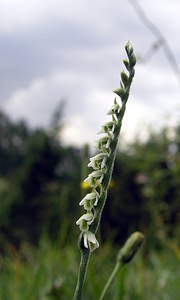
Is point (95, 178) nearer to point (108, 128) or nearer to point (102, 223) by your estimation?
point (108, 128)


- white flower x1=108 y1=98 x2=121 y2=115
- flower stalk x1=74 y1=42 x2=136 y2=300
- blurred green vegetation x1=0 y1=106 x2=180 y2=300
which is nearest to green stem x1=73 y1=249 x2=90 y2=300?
flower stalk x1=74 y1=42 x2=136 y2=300

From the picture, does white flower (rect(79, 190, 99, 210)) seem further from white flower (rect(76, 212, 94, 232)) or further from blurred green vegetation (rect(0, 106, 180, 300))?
blurred green vegetation (rect(0, 106, 180, 300))

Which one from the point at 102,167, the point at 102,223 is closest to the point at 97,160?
the point at 102,167

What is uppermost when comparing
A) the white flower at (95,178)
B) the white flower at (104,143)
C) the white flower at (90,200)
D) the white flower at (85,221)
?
the white flower at (104,143)

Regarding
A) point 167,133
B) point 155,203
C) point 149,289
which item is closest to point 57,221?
point 155,203

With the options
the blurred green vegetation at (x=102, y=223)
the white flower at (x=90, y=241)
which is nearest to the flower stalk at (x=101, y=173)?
the white flower at (x=90, y=241)

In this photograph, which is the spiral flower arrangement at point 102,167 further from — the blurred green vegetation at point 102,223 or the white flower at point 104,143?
the blurred green vegetation at point 102,223
